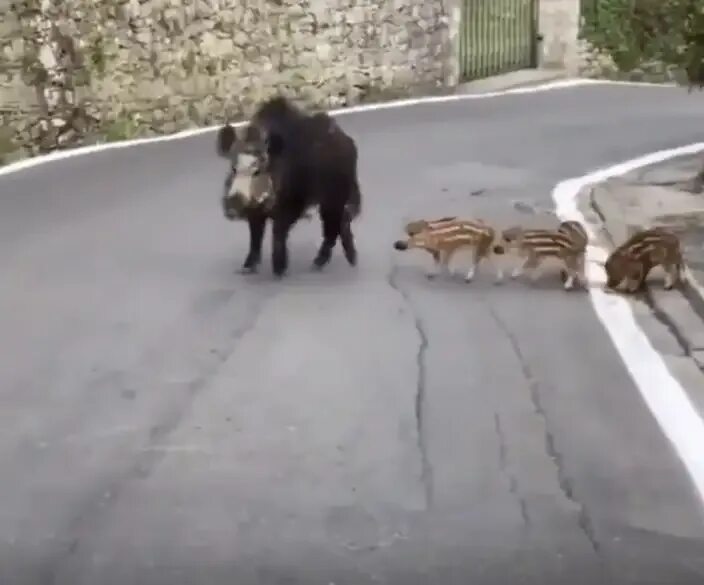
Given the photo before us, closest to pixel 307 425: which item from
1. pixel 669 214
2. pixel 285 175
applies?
pixel 285 175

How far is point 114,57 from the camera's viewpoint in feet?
53.6

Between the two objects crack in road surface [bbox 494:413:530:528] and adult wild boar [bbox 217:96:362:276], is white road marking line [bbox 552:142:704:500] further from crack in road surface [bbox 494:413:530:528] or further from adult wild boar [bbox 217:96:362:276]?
adult wild boar [bbox 217:96:362:276]

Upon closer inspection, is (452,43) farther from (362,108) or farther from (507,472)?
(507,472)

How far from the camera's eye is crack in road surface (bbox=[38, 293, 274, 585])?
4.64 m

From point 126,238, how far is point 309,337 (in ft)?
9.75

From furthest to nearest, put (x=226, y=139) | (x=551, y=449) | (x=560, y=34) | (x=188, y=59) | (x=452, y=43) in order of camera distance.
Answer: (x=560, y=34)
(x=452, y=43)
(x=188, y=59)
(x=226, y=139)
(x=551, y=449)

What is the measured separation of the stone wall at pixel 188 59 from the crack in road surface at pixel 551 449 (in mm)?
8033

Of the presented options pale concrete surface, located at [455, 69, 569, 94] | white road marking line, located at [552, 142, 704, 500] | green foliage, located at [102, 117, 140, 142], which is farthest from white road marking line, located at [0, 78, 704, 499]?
pale concrete surface, located at [455, 69, 569, 94]

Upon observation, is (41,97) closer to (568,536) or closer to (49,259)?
(49,259)

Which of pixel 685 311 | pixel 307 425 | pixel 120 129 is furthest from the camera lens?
pixel 120 129

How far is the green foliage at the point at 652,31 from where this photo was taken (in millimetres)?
10500

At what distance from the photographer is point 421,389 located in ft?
21.2

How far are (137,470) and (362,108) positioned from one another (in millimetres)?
15415

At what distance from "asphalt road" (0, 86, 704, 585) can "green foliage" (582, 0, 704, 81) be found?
208cm
